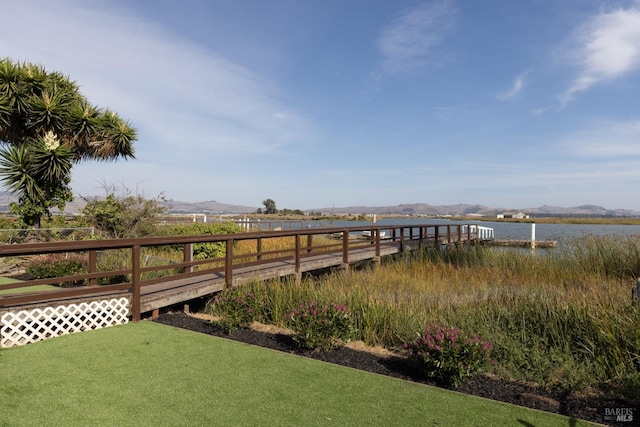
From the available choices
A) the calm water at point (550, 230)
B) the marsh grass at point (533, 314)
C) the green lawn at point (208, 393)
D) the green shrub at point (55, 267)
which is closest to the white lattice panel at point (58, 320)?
the green lawn at point (208, 393)

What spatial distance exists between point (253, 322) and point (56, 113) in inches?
498

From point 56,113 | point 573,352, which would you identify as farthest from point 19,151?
point 573,352

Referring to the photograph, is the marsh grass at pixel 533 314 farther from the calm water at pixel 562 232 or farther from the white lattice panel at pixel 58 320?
the calm water at pixel 562 232

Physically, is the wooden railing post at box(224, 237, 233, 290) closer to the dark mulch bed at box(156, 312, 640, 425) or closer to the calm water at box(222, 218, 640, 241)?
the dark mulch bed at box(156, 312, 640, 425)

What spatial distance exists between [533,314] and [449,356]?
235cm

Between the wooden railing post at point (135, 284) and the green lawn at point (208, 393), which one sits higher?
the wooden railing post at point (135, 284)

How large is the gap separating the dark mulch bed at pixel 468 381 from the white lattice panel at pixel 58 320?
0.77m

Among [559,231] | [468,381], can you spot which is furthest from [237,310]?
[559,231]

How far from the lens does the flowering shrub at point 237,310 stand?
5.67 meters

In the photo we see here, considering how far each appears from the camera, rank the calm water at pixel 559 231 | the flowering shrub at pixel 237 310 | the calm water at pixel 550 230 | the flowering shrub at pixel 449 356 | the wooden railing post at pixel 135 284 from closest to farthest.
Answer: the flowering shrub at pixel 449 356 < the flowering shrub at pixel 237 310 < the wooden railing post at pixel 135 284 < the calm water at pixel 559 231 < the calm water at pixel 550 230

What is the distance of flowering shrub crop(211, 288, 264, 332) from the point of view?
5.67 metres

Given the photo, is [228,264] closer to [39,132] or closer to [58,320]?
[58,320]

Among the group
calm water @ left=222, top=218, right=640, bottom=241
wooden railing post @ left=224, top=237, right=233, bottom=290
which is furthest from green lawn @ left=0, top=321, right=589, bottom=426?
calm water @ left=222, top=218, right=640, bottom=241

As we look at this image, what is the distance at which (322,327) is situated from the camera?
4.89 meters
